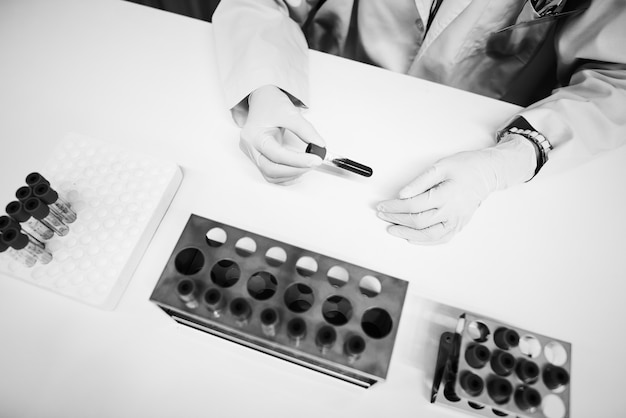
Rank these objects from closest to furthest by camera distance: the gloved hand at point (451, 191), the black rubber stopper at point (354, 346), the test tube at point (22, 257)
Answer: the black rubber stopper at point (354, 346)
the test tube at point (22, 257)
the gloved hand at point (451, 191)

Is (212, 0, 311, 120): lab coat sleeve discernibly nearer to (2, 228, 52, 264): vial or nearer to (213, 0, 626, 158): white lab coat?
(213, 0, 626, 158): white lab coat

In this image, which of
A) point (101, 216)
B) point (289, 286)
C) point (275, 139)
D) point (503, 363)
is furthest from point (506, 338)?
point (101, 216)

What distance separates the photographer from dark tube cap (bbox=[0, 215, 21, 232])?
0.53 metres

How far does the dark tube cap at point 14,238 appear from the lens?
52cm

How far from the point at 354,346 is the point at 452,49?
0.86 metres

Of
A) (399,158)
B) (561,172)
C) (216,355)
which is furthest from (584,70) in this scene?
(216,355)

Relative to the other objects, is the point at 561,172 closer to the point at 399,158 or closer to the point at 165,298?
the point at 399,158

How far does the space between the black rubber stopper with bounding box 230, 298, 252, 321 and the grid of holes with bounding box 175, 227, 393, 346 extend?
0.03 m

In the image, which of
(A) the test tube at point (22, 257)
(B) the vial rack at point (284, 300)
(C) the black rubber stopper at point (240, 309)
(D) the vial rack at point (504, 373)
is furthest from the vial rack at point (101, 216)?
(D) the vial rack at point (504, 373)

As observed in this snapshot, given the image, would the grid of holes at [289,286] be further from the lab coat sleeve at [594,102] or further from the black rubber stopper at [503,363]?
the lab coat sleeve at [594,102]

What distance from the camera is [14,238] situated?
0.53 metres

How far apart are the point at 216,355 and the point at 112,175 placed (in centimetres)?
40

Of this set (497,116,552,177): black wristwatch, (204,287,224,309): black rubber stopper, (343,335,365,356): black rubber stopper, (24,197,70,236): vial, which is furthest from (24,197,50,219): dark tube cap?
(497,116,552,177): black wristwatch

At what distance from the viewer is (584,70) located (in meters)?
0.83
